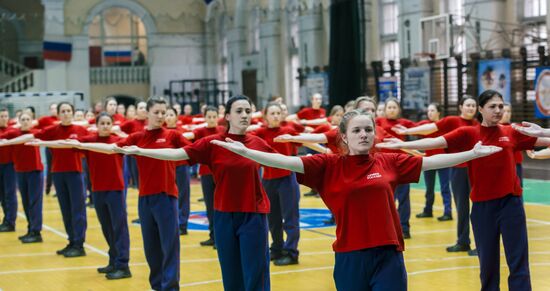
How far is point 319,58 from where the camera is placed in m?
32.3

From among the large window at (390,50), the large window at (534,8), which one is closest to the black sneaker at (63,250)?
the large window at (534,8)

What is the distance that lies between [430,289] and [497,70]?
45.0ft

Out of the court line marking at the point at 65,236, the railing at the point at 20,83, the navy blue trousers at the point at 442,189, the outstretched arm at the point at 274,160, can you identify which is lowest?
the court line marking at the point at 65,236

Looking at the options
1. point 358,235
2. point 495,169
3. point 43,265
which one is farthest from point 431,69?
point 358,235

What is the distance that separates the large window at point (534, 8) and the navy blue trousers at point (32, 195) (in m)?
13.9

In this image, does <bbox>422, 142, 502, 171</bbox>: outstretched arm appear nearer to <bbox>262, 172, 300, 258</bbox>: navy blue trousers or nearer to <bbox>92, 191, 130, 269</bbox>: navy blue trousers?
<bbox>92, 191, 130, 269</bbox>: navy blue trousers

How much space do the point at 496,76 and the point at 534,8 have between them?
7.22ft

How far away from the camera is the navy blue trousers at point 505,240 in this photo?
8.09 meters

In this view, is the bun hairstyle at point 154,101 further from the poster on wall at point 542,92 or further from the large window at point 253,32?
the large window at point 253,32

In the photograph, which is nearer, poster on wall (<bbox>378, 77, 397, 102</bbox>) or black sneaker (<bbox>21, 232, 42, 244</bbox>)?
black sneaker (<bbox>21, 232, 42, 244</bbox>)

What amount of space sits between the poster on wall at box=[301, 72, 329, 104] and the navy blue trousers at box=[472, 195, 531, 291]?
22.3 meters

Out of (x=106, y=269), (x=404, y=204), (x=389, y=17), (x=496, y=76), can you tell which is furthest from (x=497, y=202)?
(x=389, y=17)

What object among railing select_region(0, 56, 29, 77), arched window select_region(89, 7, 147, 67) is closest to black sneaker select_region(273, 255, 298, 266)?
railing select_region(0, 56, 29, 77)

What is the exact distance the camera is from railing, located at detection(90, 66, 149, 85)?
42344 millimetres
